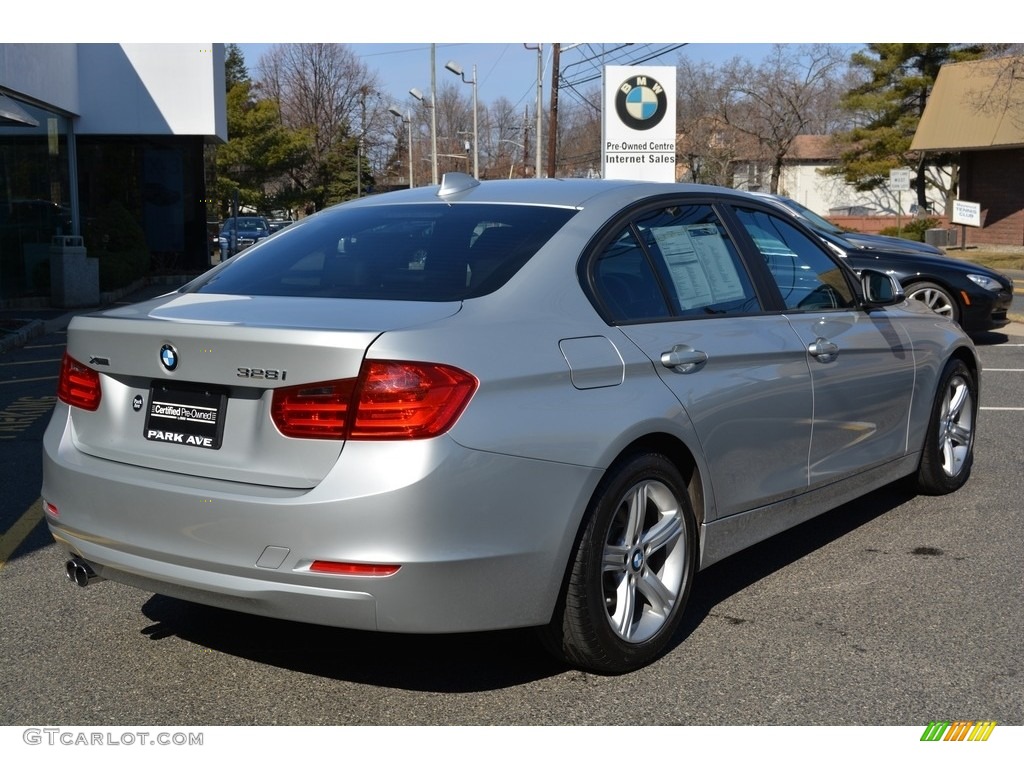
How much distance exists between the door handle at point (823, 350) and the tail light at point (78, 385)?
285 cm

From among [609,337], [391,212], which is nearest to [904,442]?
[609,337]

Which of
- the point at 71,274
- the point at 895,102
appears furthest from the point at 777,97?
the point at 71,274

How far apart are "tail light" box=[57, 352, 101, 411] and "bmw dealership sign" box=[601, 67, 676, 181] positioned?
18017 mm

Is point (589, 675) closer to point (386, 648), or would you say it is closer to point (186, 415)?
point (386, 648)

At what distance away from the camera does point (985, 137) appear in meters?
38.2

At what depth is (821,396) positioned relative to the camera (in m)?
4.97

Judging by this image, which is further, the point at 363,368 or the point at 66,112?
the point at 66,112

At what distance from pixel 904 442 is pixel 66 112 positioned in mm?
21725

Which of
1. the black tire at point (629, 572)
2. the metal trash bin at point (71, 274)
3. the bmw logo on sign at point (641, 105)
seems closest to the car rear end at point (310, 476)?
the black tire at point (629, 572)

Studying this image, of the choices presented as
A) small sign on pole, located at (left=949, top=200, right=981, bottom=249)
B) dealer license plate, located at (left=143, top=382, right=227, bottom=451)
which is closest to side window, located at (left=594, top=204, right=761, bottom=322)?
dealer license plate, located at (left=143, top=382, right=227, bottom=451)

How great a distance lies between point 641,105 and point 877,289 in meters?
16.6

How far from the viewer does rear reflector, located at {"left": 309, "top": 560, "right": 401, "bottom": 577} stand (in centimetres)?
332

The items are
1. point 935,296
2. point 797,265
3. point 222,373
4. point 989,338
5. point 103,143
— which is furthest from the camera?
point 103,143

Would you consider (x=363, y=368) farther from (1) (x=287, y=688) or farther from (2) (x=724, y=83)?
(2) (x=724, y=83)
